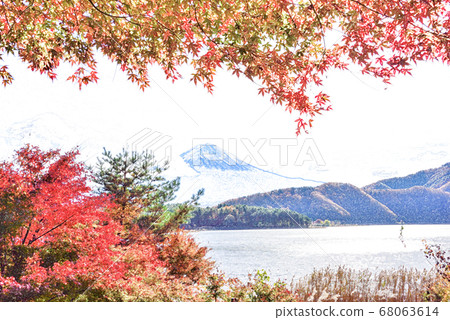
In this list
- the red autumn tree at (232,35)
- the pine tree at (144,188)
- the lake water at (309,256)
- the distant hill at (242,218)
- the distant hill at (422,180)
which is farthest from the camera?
the distant hill at (422,180)

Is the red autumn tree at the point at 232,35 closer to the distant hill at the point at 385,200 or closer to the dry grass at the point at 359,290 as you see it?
the dry grass at the point at 359,290

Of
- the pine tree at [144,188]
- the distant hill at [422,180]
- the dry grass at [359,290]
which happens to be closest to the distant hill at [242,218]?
the pine tree at [144,188]

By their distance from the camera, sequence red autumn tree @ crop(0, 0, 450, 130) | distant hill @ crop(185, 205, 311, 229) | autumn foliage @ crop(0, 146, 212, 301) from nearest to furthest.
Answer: red autumn tree @ crop(0, 0, 450, 130)
autumn foliage @ crop(0, 146, 212, 301)
distant hill @ crop(185, 205, 311, 229)

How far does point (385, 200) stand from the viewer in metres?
50.5

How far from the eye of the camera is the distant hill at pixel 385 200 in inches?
1805

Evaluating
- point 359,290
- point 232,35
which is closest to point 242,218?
point 359,290

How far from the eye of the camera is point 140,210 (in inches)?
381

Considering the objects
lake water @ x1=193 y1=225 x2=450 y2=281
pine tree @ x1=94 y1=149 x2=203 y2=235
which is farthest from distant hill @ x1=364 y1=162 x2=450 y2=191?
pine tree @ x1=94 y1=149 x2=203 y2=235

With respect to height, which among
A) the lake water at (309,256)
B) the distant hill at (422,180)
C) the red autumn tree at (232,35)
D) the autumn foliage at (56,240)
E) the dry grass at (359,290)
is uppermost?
the distant hill at (422,180)

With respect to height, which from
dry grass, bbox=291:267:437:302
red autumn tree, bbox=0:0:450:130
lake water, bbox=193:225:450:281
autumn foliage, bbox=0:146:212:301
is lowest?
lake water, bbox=193:225:450:281

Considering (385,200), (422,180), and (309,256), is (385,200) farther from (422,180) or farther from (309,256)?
(309,256)

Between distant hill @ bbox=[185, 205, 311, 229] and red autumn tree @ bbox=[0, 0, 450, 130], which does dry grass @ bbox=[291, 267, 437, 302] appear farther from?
distant hill @ bbox=[185, 205, 311, 229]

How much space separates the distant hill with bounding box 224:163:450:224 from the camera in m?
45.8

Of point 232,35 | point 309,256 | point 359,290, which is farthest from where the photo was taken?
point 309,256
